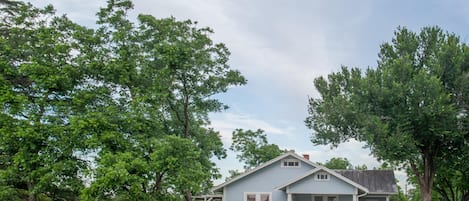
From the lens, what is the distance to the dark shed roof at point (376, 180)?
2610 centimetres

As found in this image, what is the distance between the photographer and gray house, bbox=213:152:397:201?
2491cm

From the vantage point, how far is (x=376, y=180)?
88.6 feet

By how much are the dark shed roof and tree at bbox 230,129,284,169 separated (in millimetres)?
7872

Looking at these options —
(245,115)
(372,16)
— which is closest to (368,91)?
(372,16)

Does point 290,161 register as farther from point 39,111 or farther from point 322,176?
point 39,111

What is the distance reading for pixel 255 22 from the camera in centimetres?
2342

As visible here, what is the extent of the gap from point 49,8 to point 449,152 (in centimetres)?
2423

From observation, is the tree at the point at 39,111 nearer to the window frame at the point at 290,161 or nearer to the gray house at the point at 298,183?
the gray house at the point at 298,183

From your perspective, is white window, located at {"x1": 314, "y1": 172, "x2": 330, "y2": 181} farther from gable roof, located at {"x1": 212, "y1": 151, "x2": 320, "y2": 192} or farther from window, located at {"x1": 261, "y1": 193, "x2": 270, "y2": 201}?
window, located at {"x1": 261, "y1": 193, "x2": 270, "y2": 201}

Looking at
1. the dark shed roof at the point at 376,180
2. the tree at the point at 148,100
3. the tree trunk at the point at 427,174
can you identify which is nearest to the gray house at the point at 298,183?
the dark shed roof at the point at 376,180

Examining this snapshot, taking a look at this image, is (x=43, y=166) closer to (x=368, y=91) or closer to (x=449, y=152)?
(x=368, y=91)

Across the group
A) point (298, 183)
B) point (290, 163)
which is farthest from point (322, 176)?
point (290, 163)

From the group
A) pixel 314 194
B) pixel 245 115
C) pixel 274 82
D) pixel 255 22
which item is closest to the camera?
pixel 255 22

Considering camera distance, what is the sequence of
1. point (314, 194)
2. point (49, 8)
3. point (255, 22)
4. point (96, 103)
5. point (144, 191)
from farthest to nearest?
point (314, 194) → point (255, 22) → point (49, 8) → point (96, 103) → point (144, 191)
